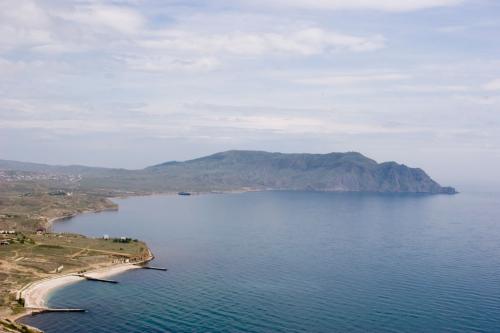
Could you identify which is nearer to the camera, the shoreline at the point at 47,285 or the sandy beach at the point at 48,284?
the shoreline at the point at 47,285

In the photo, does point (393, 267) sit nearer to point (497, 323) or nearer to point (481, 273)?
point (481, 273)

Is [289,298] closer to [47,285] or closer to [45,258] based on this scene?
[47,285]

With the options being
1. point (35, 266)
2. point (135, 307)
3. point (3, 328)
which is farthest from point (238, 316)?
point (35, 266)

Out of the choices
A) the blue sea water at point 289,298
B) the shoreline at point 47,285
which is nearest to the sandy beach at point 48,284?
the shoreline at point 47,285

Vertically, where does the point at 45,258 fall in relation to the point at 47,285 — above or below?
above

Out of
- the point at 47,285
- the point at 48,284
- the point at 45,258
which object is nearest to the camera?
the point at 47,285

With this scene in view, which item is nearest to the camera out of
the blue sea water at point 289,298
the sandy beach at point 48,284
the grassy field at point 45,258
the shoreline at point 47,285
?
the blue sea water at point 289,298

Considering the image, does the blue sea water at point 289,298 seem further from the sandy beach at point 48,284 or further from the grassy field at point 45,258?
the grassy field at point 45,258

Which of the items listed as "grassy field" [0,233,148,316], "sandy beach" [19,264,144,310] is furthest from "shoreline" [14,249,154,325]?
"grassy field" [0,233,148,316]

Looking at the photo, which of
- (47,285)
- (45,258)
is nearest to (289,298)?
(47,285)
